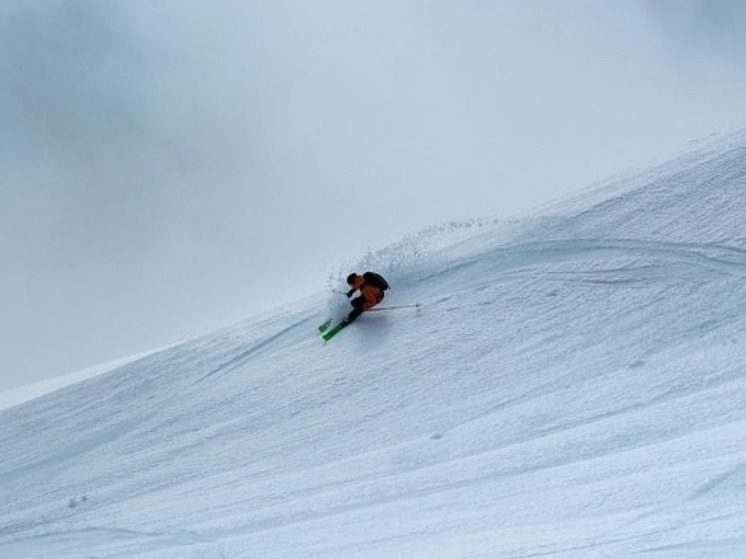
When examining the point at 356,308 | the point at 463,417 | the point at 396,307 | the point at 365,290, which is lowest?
the point at 463,417

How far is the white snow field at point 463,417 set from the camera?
5.35m

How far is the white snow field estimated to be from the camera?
5352 millimetres

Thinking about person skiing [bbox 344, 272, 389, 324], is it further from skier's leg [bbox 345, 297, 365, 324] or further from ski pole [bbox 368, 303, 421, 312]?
ski pole [bbox 368, 303, 421, 312]

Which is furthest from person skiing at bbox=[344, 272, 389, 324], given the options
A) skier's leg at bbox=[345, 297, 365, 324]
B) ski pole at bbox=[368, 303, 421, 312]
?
ski pole at bbox=[368, 303, 421, 312]

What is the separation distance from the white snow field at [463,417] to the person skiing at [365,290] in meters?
0.16

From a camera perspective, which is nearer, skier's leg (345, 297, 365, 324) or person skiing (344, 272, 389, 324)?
person skiing (344, 272, 389, 324)

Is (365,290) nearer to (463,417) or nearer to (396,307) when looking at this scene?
(396,307)

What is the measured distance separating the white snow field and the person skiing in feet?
0.54

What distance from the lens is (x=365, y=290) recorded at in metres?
10.4

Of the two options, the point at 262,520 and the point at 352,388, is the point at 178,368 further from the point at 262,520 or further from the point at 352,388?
the point at 262,520

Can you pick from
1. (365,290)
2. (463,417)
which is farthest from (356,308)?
(463,417)

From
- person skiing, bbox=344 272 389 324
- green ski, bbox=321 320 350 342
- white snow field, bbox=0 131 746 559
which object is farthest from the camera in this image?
green ski, bbox=321 320 350 342

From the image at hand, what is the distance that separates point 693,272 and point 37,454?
6570 millimetres

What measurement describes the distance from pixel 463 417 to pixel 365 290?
2.90m
